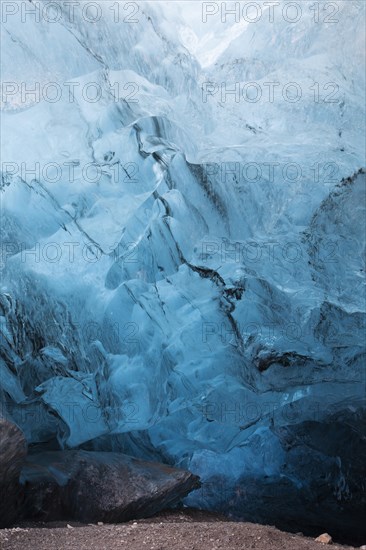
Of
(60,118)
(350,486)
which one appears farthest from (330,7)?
(350,486)

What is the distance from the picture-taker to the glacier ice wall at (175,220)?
5.45m

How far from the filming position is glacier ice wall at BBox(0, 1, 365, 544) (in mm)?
5449

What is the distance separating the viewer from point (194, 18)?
6.36 m

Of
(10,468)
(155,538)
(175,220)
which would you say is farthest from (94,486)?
(175,220)

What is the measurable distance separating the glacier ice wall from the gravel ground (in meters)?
1.47

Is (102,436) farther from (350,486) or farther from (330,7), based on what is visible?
(330,7)

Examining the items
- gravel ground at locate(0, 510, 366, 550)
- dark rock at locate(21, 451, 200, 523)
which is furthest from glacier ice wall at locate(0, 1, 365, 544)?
gravel ground at locate(0, 510, 366, 550)

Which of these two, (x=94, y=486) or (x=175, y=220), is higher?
(x=175, y=220)

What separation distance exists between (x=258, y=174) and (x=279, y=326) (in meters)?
1.28

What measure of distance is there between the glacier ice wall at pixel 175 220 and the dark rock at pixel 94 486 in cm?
34

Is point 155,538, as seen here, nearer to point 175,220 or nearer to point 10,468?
point 10,468

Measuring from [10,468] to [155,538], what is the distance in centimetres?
110

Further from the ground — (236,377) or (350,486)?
(236,377)

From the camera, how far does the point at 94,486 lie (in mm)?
5738
